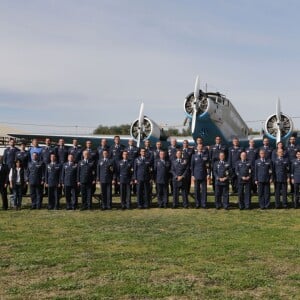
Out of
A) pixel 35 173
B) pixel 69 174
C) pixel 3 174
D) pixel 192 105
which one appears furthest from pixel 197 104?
pixel 3 174

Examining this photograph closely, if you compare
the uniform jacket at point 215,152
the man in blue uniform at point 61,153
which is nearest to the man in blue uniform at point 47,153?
the man in blue uniform at point 61,153

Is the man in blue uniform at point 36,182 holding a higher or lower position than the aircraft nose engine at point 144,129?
lower

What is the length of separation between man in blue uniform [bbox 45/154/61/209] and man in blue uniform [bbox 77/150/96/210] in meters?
0.56

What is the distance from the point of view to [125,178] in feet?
39.0

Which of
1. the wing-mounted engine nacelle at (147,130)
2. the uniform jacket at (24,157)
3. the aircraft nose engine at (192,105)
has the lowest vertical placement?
the uniform jacket at (24,157)

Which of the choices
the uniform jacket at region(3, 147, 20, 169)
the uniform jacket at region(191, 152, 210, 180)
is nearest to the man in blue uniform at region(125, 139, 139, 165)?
the uniform jacket at region(191, 152, 210, 180)

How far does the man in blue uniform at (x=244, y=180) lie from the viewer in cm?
1145

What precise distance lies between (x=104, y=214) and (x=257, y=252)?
485 cm

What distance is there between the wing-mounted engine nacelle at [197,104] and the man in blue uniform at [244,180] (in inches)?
187

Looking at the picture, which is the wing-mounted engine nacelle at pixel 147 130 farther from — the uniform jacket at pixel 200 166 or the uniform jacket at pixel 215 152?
the uniform jacket at pixel 200 166

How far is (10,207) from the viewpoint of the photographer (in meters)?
12.0

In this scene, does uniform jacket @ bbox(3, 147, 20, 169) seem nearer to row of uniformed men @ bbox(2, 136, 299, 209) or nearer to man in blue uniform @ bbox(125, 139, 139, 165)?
→ row of uniformed men @ bbox(2, 136, 299, 209)

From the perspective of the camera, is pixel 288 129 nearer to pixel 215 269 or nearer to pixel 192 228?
pixel 192 228

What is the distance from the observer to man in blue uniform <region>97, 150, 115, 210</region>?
11.7m
